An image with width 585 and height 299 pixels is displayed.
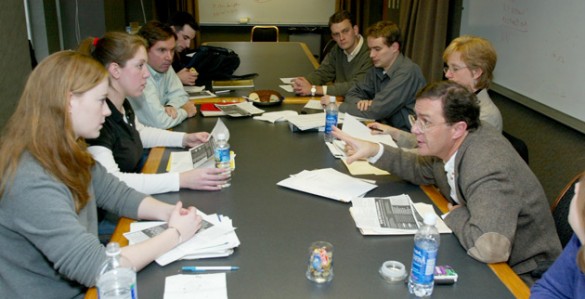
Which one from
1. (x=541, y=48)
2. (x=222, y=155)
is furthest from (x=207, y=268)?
(x=541, y=48)

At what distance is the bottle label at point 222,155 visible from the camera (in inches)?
76.2

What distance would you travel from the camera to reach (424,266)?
123 centimetres

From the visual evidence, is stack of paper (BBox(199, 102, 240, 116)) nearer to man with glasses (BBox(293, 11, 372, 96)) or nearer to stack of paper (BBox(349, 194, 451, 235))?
man with glasses (BBox(293, 11, 372, 96))

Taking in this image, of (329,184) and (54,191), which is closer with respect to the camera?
(54,191)

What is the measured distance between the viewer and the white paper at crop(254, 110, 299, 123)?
2850mm

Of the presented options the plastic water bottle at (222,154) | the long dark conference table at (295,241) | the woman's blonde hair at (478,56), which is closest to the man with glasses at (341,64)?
the woman's blonde hair at (478,56)

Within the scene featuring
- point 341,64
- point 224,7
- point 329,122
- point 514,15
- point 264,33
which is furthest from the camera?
point 224,7

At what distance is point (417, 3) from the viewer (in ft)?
17.5

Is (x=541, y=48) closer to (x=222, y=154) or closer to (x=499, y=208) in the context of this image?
(x=499, y=208)

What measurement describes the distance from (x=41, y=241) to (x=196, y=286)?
398mm

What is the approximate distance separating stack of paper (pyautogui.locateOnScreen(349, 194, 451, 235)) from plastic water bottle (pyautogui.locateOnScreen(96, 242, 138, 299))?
0.71 meters

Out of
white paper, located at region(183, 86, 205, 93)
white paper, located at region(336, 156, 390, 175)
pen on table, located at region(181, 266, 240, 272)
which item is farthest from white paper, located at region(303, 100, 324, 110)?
pen on table, located at region(181, 266, 240, 272)

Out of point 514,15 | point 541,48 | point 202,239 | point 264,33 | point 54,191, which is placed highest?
point 514,15

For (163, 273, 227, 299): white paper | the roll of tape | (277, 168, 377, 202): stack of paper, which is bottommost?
(277, 168, 377, 202): stack of paper
